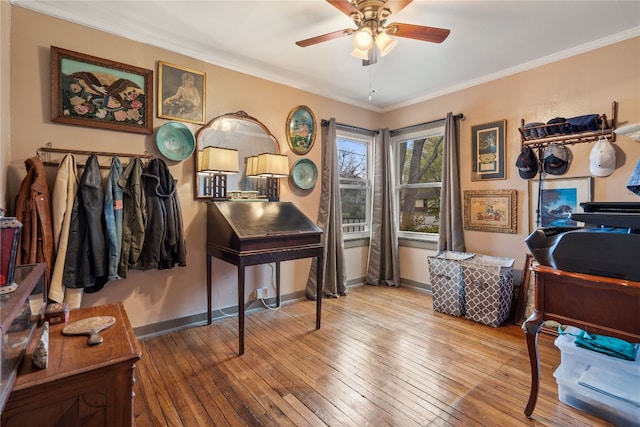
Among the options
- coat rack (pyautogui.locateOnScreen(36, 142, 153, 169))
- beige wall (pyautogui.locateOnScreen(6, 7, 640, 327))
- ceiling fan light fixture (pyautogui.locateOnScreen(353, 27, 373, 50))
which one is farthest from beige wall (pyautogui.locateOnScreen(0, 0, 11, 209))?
ceiling fan light fixture (pyautogui.locateOnScreen(353, 27, 373, 50))

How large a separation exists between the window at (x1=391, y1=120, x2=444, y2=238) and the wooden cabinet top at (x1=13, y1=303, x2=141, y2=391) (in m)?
3.56

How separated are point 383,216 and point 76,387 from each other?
368cm

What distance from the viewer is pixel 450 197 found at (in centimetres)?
361

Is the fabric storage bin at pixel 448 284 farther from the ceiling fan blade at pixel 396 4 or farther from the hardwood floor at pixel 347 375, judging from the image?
the ceiling fan blade at pixel 396 4

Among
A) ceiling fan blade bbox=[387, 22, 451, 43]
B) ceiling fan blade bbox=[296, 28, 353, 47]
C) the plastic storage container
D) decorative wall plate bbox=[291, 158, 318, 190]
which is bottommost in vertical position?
the plastic storage container

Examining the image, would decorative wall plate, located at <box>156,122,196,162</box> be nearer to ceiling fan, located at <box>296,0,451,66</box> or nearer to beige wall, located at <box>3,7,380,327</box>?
beige wall, located at <box>3,7,380,327</box>

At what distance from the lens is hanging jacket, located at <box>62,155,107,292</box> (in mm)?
2188

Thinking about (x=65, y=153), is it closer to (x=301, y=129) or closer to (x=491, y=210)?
(x=301, y=129)

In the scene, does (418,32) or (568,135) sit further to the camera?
(568,135)

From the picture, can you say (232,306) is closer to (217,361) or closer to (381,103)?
(217,361)

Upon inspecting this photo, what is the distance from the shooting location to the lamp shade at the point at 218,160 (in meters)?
2.64

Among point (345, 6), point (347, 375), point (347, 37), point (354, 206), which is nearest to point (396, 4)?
point (345, 6)

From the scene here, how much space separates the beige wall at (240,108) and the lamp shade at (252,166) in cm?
49

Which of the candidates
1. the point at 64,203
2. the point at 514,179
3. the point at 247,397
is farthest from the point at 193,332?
the point at 514,179
